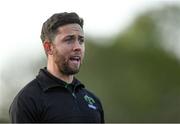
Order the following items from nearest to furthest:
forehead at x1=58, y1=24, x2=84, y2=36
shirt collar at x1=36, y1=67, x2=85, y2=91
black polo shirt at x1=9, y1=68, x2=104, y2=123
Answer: black polo shirt at x1=9, y1=68, x2=104, y2=123 < shirt collar at x1=36, y1=67, x2=85, y2=91 < forehead at x1=58, y1=24, x2=84, y2=36

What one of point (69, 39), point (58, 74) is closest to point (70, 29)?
point (69, 39)

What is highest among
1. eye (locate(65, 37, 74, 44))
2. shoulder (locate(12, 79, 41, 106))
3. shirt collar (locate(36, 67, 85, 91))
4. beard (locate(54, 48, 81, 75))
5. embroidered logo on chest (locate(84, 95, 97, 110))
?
eye (locate(65, 37, 74, 44))

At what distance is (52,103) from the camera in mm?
6242

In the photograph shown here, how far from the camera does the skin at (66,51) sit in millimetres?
6406

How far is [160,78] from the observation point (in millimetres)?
40312

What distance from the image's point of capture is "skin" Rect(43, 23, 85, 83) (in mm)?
6406

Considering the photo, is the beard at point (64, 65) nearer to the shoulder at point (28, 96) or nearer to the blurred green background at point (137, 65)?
the shoulder at point (28, 96)

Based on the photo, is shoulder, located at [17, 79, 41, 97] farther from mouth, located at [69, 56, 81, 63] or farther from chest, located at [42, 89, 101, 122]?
mouth, located at [69, 56, 81, 63]

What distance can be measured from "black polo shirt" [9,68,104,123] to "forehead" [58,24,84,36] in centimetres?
31

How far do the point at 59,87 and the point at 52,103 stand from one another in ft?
0.64

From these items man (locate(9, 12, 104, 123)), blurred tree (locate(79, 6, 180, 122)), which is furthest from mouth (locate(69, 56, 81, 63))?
blurred tree (locate(79, 6, 180, 122))

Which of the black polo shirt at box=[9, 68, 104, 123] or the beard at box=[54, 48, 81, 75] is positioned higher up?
the beard at box=[54, 48, 81, 75]

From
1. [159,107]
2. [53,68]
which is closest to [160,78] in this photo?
[159,107]

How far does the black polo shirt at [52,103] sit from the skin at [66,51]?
0.20 ft
